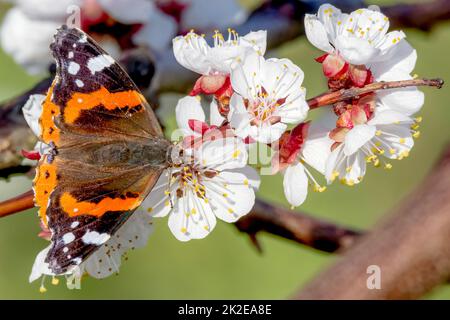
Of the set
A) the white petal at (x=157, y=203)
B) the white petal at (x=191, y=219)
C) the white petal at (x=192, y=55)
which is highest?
the white petal at (x=192, y=55)

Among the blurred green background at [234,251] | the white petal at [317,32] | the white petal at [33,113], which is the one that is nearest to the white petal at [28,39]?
the white petal at [33,113]

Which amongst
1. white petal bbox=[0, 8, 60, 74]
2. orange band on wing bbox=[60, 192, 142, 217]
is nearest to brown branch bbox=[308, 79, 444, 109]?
orange band on wing bbox=[60, 192, 142, 217]

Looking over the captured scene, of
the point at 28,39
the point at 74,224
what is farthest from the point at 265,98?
the point at 28,39

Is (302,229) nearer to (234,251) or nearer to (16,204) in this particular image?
(16,204)

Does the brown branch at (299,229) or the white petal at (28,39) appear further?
the white petal at (28,39)

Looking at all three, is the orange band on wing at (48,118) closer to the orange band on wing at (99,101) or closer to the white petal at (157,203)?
the orange band on wing at (99,101)

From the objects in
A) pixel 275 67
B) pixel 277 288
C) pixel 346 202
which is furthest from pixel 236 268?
pixel 275 67
